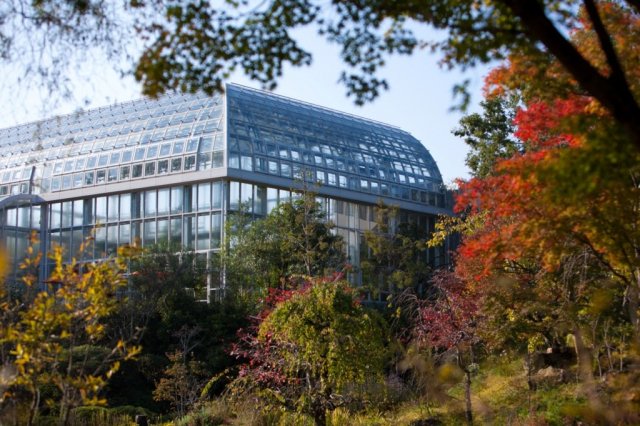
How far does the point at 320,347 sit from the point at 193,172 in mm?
18826

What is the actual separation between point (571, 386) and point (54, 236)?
26.4m

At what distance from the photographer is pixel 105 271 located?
799 cm

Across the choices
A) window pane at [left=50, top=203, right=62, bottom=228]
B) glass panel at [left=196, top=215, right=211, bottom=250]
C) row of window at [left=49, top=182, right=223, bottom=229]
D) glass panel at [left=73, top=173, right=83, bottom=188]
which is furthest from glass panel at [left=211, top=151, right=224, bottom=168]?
window pane at [left=50, top=203, right=62, bottom=228]

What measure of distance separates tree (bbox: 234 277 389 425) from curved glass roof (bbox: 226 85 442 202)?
670 inches

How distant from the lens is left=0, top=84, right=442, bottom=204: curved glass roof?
107ft

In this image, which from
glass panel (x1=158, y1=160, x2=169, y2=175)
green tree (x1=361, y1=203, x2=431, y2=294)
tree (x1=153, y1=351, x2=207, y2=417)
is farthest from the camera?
glass panel (x1=158, y1=160, x2=169, y2=175)

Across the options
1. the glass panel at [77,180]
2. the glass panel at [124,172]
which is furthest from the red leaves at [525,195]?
the glass panel at [77,180]

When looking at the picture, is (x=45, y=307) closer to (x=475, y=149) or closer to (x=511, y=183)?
(x=511, y=183)

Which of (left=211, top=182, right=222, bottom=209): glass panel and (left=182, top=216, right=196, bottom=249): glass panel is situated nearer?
(left=211, top=182, right=222, bottom=209): glass panel

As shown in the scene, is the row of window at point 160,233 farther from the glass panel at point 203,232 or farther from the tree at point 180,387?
the tree at point 180,387

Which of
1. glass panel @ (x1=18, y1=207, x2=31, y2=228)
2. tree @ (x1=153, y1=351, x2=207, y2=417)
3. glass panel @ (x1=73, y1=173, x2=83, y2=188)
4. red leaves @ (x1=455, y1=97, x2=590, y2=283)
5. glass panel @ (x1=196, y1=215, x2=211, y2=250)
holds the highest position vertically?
glass panel @ (x1=73, y1=173, x2=83, y2=188)

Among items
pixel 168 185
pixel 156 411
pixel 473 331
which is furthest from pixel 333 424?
pixel 168 185

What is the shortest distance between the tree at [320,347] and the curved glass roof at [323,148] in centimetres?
1702

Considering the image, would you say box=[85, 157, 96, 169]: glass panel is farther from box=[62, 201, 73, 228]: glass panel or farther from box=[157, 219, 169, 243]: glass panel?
box=[157, 219, 169, 243]: glass panel
